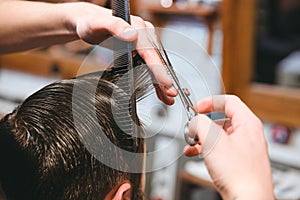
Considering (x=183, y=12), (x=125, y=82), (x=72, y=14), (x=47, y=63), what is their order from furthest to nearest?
(x=47, y=63), (x=183, y=12), (x=72, y=14), (x=125, y=82)

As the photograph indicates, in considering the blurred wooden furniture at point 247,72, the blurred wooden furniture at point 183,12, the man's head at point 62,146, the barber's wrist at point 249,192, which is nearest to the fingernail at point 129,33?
the man's head at point 62,146

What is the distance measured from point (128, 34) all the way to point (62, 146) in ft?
0.82

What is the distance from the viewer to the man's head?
36.2 inches

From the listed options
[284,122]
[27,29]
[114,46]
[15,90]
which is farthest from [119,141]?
[15,90]

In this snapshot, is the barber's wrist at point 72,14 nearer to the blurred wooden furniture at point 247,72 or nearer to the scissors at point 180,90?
the scissors at point 180,90

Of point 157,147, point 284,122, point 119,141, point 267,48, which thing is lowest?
point 284,122

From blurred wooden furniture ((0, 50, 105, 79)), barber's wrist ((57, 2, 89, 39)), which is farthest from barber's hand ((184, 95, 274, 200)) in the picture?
blurred wooden furniture ((0, 50, 105, 79))

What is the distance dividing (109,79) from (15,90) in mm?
3459

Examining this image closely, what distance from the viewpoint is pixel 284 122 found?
2672 mm

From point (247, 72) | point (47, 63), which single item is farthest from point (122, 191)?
point (47, 63)

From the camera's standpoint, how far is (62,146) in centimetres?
92

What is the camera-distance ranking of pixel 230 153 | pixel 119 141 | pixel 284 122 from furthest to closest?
1. pixel 284 122
2. pixel 119 141
3. pixel 230 153

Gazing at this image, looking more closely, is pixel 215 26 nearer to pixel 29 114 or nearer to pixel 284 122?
pixel 284 122

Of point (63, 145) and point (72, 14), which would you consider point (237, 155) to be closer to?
point (63, 145)
